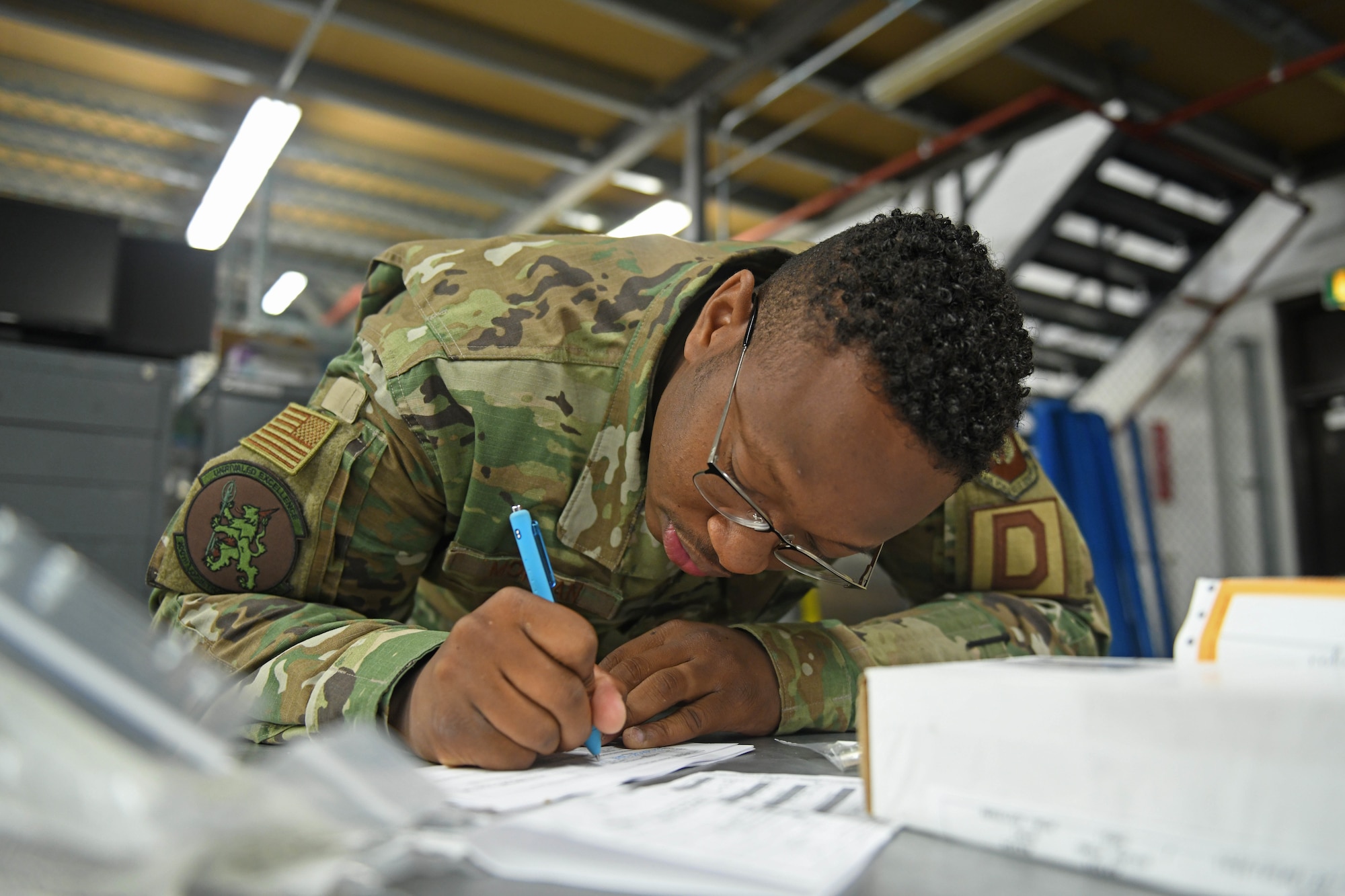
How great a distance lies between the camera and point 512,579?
119 centimetres

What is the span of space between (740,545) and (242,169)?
167 inches

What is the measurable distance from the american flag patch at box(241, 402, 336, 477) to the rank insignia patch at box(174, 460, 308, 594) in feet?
0.08

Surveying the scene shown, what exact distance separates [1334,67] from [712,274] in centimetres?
380

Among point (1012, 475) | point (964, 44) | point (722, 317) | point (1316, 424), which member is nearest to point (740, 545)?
point (722, 317)

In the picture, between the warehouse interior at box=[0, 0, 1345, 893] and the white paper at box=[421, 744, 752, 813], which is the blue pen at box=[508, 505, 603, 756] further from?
the warehouse interior at box=[0, 0, 1345, 893]

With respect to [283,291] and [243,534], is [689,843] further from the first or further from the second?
[283,291]

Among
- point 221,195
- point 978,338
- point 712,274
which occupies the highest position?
point 221,195

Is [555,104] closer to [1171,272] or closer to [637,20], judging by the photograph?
[637,20]

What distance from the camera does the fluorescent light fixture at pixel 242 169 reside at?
3.93 meters

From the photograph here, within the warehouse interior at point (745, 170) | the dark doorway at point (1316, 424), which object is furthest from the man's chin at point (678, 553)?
the dark doorway at point (1316, 424)

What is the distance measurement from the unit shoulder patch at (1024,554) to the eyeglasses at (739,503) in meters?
0.44

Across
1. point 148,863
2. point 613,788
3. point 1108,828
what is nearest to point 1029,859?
point 1108,828

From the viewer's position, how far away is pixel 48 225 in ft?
9.55

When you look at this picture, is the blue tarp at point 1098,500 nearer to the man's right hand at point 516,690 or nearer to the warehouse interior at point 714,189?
the warehouse interior at point 714,189
